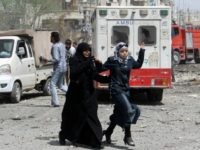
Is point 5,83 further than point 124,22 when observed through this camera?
No

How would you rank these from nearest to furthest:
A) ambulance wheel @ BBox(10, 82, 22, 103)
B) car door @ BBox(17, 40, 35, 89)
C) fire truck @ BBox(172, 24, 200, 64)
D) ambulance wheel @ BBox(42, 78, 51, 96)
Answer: ambulance wheel @ BBox(10, 82, 22, 103), car door @ BBox(17, 40, 35, 89), ambulance wheel @ BBox(42, 78, 51, 96), fire truck @ BBox(172, 24, 200, 64)

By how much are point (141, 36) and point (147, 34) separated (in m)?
0.18

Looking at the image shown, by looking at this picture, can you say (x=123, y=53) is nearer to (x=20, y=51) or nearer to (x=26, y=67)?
(x=20, y=51)

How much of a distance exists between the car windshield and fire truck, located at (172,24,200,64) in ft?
82.1

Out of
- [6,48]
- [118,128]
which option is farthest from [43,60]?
[118,128]

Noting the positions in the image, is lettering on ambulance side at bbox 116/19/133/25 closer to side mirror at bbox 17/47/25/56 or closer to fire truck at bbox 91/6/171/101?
fire truck at bbox 91/6/171/101

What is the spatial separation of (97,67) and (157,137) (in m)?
2.00

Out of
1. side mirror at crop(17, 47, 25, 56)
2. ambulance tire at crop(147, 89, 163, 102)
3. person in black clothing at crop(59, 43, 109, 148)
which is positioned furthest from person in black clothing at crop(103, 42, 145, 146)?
side mirror at crop(17, 47, 25, 56)

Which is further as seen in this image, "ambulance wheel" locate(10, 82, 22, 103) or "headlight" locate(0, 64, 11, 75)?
"ambulance wheel" locate(10, 82, 22, 103)

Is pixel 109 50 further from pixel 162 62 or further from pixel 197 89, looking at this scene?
pixel 197 89

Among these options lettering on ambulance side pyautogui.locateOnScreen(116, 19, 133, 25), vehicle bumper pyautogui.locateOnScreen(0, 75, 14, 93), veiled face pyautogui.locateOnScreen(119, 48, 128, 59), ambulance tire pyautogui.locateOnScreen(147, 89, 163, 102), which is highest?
lettering on ambulance side pyautogui.locateOnScreen(116, 19, 133, 25)

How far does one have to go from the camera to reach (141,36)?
1731 centimetres

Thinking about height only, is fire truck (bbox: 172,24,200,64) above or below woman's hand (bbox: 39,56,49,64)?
below

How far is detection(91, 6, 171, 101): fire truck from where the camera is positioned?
17062 mm
